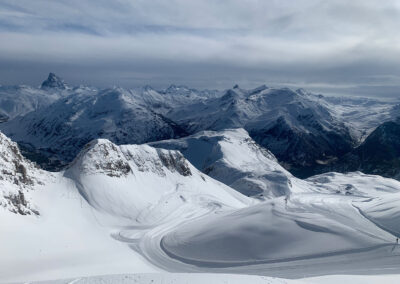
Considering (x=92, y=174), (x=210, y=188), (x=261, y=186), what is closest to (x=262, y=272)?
(x=92, y=174)

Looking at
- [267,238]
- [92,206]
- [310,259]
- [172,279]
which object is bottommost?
[92,206]

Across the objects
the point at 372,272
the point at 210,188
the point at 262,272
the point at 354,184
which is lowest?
the point at 354,184

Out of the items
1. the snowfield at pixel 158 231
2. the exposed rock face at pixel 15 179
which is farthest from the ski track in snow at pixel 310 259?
the exposed rock face at pixel 15 179

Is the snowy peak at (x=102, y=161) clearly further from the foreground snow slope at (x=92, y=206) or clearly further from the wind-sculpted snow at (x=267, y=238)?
the wind-sculpted snow at (x=267, y=238)

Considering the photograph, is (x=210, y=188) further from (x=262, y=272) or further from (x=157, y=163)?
(x=262, y=272)

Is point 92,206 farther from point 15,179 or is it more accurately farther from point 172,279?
point 172,279

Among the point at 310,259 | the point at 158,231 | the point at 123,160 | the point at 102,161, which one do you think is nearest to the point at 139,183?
the point at 123,160
